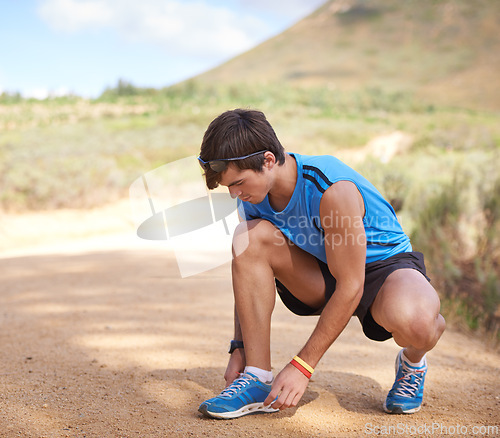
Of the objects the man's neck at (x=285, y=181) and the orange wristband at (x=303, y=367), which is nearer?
the orange wristband at (x=303, y=367)

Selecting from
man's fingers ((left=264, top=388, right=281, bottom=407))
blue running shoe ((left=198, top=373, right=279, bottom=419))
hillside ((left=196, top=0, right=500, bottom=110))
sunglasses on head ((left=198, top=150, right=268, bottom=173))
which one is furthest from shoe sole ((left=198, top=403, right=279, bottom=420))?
hillside ((left=196, top=0, right=500, bottom=110))

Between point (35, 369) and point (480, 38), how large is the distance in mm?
88710

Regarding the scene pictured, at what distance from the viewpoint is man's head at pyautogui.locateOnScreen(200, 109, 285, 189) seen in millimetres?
2014

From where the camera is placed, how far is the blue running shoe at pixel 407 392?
7.35 feet

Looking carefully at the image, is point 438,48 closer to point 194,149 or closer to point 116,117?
point 116,117

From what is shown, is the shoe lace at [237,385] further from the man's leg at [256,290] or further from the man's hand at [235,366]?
the man's hand at [235,366]

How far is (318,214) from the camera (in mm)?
2109

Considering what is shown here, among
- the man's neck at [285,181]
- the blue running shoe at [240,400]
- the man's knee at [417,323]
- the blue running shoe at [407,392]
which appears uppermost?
the man's neck at [285,181]

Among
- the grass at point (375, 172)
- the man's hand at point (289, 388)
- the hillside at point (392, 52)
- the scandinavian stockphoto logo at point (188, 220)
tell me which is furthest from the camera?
the hillside at point (392, 52)

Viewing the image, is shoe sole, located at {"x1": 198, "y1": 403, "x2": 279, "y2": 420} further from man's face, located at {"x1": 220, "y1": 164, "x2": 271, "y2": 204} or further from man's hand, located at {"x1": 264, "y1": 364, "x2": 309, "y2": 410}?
man's face, located at {"x1": 220, "y1": 164, "x2": 271, "y2": 204}

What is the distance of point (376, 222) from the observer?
2176 millimetres

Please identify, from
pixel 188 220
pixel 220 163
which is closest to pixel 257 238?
pixel 220 163

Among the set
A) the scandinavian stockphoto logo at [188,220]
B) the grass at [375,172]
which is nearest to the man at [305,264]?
the grass at [375,172]

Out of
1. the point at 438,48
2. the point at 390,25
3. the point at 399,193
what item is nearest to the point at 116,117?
the point at 399,193
